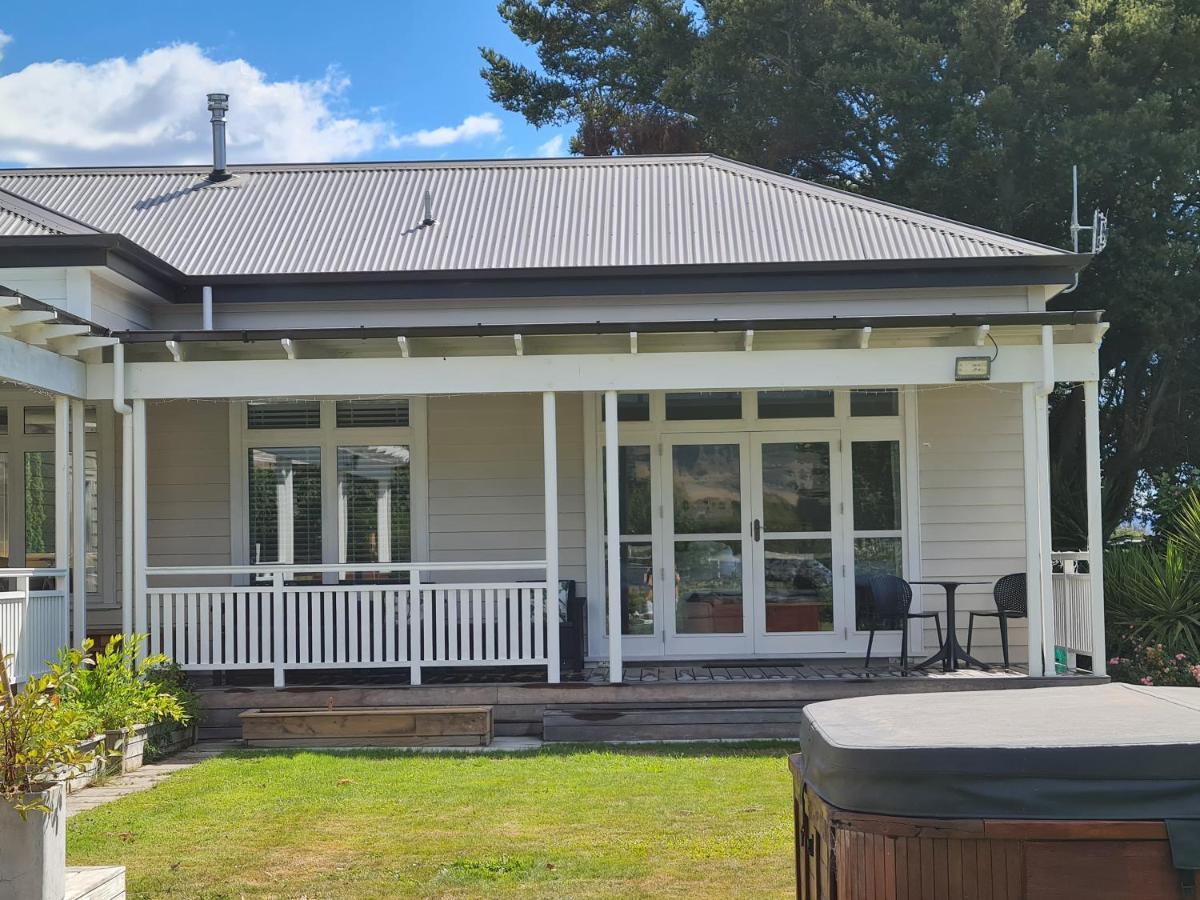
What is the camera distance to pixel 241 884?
5988mm

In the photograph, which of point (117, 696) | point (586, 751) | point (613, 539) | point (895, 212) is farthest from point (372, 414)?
point (895, 212)

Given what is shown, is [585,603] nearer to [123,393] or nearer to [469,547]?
[469,547]

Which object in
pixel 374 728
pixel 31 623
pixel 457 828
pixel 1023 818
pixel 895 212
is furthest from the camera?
pixel 895 212

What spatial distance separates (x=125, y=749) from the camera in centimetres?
896

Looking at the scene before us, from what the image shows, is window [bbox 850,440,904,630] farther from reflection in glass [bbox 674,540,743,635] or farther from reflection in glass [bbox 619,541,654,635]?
reflection in glass [bbox 619,541,654,635]

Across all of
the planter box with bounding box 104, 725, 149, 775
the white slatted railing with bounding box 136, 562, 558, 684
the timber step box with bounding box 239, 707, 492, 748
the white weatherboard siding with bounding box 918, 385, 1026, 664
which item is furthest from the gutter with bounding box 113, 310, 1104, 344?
the planter box with bounding box 104, 725, 149, 775

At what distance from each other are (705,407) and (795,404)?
82 cm

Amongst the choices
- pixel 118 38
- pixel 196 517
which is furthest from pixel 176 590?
pixel 118 38

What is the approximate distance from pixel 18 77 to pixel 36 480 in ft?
95.6

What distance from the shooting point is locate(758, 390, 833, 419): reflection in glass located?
40.8ft

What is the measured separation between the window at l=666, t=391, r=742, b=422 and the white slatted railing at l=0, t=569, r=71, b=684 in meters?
5.36

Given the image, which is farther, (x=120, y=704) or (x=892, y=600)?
(x=892, y=600)

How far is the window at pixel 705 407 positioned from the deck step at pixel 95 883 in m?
7.54

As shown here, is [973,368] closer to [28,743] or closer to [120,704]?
[120,704]
